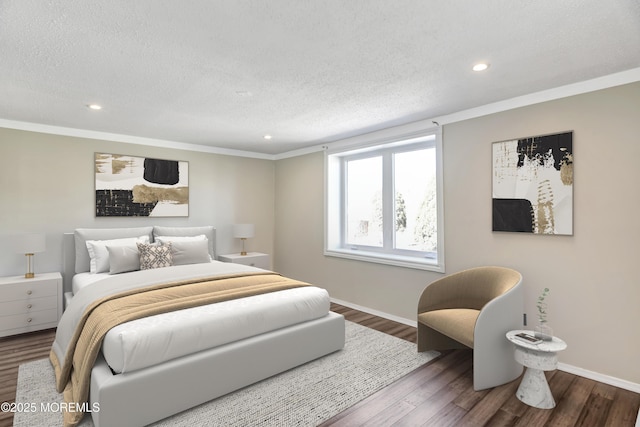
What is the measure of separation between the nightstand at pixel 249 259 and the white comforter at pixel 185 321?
158cm

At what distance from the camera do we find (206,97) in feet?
9.86

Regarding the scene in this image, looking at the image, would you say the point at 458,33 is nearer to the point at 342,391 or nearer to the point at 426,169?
the point at 426,169

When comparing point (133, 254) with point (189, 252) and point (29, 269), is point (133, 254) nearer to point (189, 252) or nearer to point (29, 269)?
point (189, 252)

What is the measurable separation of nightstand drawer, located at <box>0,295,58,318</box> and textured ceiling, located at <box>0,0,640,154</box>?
199cm

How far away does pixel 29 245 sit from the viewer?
139 inches

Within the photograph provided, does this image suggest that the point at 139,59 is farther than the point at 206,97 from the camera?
No

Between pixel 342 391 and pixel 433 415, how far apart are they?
639 mm

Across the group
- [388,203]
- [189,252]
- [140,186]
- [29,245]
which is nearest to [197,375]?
[189,252]

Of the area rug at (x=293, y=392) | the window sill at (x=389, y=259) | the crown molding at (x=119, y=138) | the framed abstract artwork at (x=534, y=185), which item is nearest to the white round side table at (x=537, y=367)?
the area rug at (x=293, y=392)

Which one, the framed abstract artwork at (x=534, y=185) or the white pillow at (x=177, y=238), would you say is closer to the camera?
the framed abstract artwork at (x=534, y=185)

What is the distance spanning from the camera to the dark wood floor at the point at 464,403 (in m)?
2.10

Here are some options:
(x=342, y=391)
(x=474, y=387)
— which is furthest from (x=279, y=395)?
(x=474, y=387)

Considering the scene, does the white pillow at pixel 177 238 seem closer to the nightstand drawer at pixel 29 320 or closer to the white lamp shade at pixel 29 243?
the white lamp shade at pixel 29 243

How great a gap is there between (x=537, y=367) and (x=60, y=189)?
518 cm
